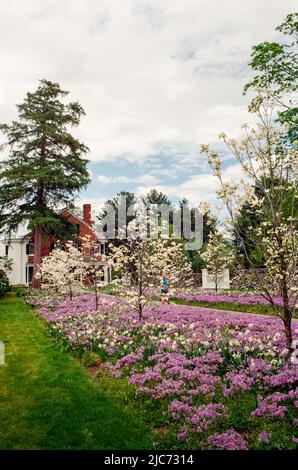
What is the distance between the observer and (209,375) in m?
8.47

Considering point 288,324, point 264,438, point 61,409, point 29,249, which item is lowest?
point 61,409

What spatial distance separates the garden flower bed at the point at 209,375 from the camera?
19.7 feet

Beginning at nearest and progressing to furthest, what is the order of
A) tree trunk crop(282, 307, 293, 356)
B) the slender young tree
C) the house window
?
tree trunk crop(282, 307, 293, 356), the slender young tree, the house window

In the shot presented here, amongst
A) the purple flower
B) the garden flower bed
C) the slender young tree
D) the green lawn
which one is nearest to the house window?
the slender young tree

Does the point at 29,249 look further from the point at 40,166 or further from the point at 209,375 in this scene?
the point at 209,375

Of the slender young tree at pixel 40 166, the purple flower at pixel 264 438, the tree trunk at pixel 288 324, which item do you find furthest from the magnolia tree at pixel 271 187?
the slender young tree at pixel 40 166

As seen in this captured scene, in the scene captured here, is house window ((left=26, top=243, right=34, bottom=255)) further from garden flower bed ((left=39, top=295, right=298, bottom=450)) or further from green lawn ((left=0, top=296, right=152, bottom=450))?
green lawn ((left=0, top=296, right=152, bottom=450))

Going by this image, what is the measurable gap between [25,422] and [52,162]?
32977 millimetres

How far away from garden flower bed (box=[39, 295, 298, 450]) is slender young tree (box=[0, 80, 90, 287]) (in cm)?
2365

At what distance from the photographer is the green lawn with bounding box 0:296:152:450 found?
19.6 ft

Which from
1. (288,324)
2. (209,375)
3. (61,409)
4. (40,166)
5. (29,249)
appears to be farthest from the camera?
(29,249)

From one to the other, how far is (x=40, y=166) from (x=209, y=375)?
1263 inches

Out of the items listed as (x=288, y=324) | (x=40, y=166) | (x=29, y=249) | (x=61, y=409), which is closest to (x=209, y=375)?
(x=288, y=324)

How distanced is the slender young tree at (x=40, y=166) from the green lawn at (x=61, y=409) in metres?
26.1
